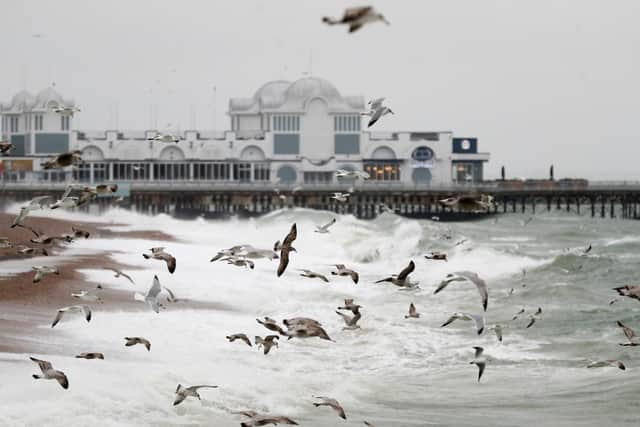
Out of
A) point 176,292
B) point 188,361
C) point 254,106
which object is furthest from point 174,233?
point 254,106

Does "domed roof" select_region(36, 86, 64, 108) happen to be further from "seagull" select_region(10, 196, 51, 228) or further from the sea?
"seagull" select_region(10, 196, 51, 228)

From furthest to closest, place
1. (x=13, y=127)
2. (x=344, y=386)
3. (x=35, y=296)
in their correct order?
(x=13, y=127)
(x=35, y=296)
(x=344, y=386)

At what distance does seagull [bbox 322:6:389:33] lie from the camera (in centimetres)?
843

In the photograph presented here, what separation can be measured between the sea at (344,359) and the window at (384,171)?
71.0 m

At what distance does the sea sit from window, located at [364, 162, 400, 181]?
233ft

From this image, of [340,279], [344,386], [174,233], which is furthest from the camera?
[174,233]

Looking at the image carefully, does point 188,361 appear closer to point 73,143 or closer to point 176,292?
point 176,292

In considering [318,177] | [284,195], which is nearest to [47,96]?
[318,177]

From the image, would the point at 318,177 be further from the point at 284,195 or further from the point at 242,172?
the point at 284,195

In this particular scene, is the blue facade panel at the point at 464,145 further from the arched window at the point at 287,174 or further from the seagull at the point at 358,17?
the seagull at the point at 358,17

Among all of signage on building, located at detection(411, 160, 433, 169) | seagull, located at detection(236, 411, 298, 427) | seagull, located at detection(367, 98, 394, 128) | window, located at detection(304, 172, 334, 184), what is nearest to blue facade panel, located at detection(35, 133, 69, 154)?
window, located at detection(304, 172, 334, 184)

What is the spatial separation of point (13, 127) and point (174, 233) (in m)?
60.8

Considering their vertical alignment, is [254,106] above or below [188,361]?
above

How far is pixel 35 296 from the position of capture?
77.9 feet
